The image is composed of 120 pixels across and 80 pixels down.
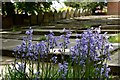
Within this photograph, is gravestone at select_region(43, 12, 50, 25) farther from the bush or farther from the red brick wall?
the bush

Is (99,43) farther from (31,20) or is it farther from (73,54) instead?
(31,20)

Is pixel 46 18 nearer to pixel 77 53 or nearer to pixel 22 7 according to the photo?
pixel 22 7

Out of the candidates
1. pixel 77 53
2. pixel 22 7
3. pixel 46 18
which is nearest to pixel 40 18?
pixel 46 18

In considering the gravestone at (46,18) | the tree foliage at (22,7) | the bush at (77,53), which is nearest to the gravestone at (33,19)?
the tree foliage at (22,7)

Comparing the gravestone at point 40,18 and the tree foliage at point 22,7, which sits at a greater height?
the tree foliage at point 22,7

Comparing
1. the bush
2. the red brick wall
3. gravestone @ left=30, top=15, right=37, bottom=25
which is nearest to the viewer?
the bush

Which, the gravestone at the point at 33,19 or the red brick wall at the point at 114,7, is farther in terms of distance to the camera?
the red brick wall at the point at 114,7

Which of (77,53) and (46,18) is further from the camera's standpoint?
(46,18)

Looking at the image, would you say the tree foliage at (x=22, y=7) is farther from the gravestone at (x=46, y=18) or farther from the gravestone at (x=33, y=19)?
the gravestone at (x=46, y=18)

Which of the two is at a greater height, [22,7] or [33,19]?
[22,7]

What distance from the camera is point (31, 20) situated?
469 inches

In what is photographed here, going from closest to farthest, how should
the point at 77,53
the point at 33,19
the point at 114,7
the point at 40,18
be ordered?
the point at 77,53 → the point at 33,19 → the point at 40,18 → the point at 114,7

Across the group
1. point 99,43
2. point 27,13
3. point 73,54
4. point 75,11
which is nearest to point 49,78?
point 73,54

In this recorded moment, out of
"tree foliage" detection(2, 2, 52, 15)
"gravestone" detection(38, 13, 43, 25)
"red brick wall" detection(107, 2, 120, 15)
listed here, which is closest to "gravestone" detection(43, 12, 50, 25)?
"gravestone" detection(38, 13, 43, 25)
